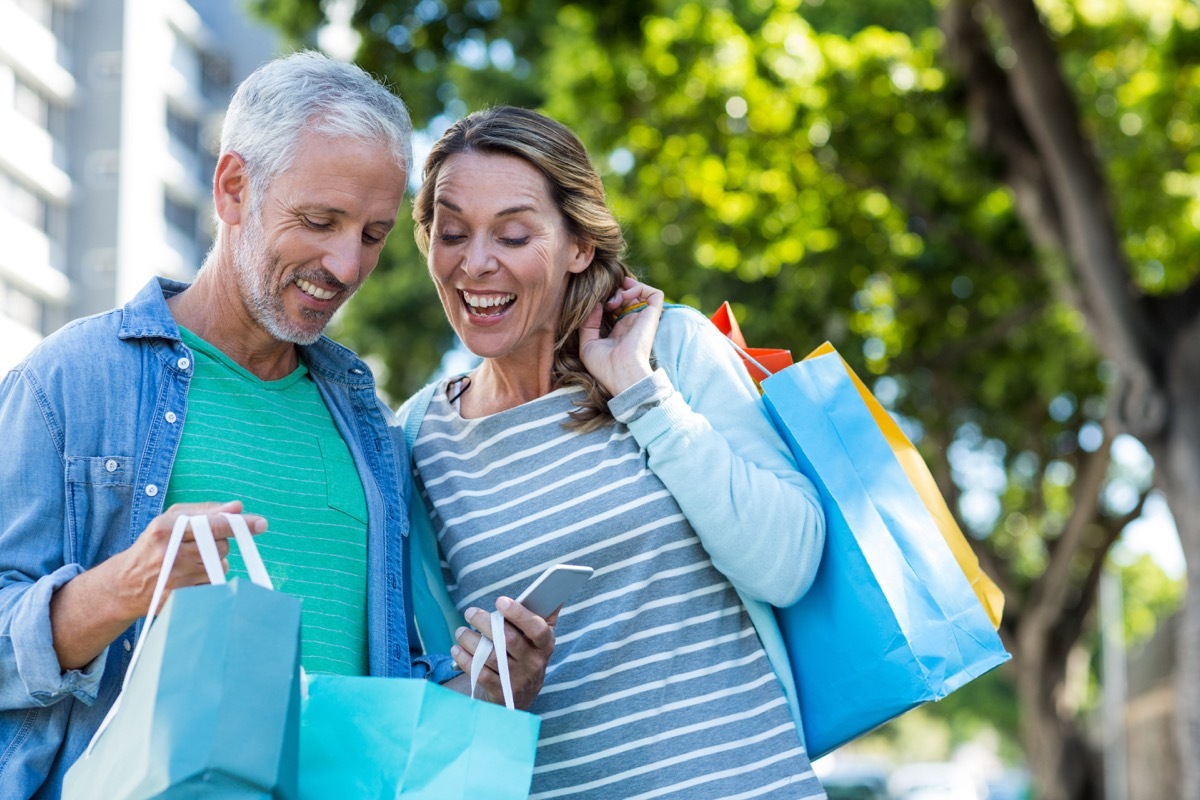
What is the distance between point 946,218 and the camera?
12727mm

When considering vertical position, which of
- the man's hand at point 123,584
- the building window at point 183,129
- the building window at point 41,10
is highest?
the building window at point 41,10

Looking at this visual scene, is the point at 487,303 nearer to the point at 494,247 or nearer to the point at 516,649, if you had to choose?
the point at 494,247

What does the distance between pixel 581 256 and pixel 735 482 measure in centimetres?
67

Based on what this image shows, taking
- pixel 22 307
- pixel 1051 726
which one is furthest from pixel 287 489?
pixel 22 307

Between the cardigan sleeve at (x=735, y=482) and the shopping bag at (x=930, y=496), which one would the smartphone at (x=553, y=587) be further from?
the shopping bag at (x=930, y=496)

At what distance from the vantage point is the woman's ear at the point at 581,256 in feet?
9.75

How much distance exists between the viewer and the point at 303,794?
6.66 feet

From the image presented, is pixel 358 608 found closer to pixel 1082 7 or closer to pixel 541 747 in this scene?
pixel 541 747

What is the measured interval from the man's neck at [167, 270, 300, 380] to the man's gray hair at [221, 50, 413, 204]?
233mm

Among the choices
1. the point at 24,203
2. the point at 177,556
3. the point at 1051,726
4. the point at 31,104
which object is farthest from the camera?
the point at 31,104

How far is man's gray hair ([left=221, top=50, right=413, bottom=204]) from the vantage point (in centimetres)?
246

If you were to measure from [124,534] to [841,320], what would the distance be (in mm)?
11211

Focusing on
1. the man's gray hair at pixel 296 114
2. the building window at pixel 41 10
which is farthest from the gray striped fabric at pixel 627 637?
the building window at pixel 41 10

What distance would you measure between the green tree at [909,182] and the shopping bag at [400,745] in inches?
253
